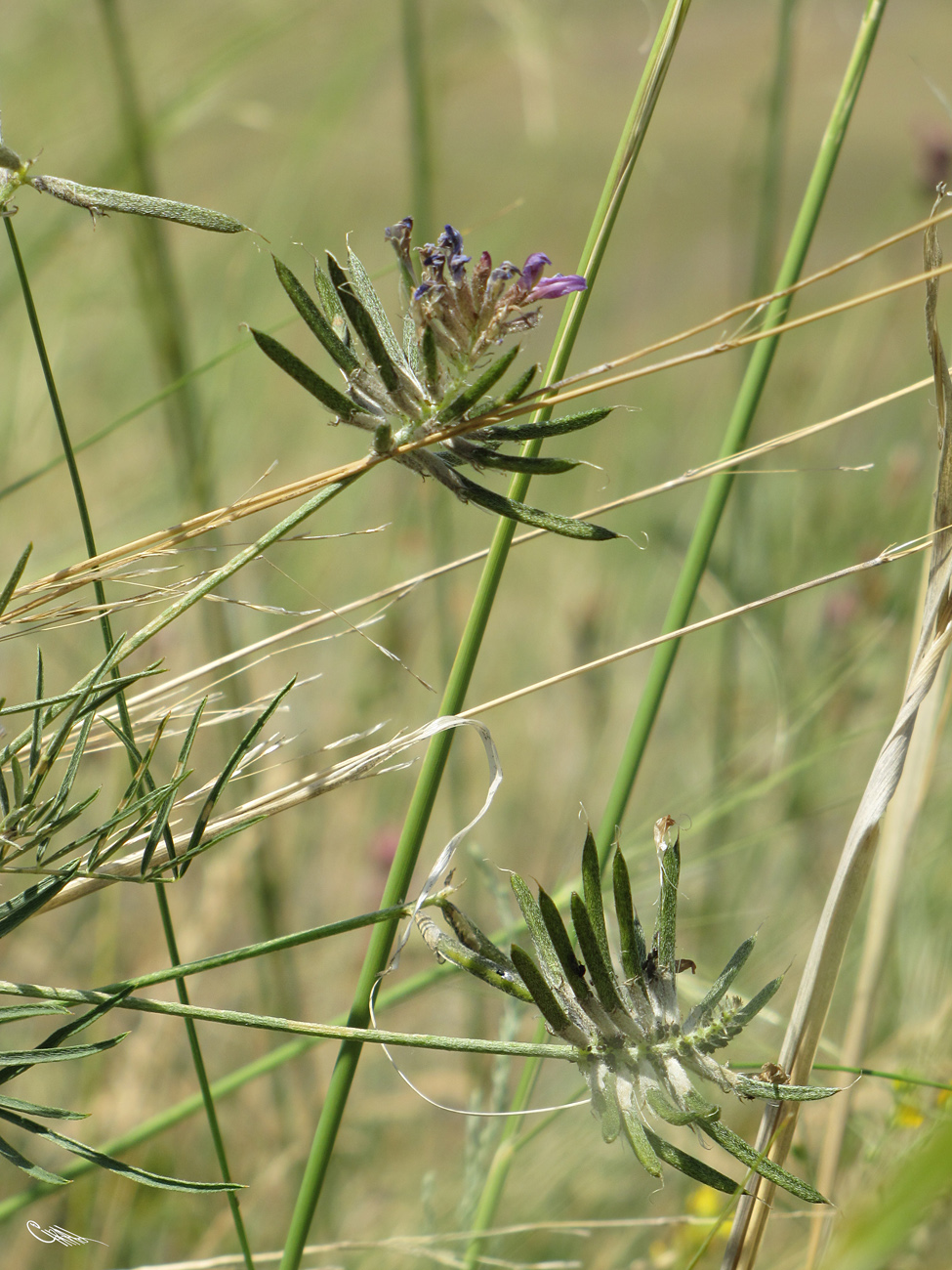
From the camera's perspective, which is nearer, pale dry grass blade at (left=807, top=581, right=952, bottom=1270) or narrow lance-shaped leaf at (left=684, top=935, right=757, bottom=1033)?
narrow lance-shaped leaf at (left=684, top=935, right=757, bottom=1033)

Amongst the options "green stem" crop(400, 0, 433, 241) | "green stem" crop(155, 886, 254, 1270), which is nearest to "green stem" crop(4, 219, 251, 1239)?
"green stem" crop(155, 886, 254, 1270)

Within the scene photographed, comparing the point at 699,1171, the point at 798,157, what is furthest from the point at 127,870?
the point at 798,157

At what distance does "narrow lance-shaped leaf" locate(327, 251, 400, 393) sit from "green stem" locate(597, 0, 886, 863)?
0.20 metres

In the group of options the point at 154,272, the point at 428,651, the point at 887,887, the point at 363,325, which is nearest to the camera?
the point at 363,325

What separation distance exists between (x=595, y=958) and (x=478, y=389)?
0.17 meters

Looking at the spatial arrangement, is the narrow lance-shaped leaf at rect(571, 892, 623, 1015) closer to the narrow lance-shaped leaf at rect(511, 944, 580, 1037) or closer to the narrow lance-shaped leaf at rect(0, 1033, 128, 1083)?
the narrow lance-shaped leaf at rect(511, 944, 580, 1037)

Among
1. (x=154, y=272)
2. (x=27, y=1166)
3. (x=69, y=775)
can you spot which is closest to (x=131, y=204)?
(x=69, y=775)

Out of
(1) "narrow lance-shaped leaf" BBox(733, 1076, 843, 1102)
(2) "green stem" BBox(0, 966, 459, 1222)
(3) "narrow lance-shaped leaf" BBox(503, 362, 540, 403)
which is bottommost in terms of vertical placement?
(1) "narrow lance-shaped leaf" BBox(733, 1076, 843, 1102)

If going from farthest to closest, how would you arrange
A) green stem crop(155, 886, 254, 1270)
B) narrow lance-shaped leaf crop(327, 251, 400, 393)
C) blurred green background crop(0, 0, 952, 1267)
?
blurred green background crop(0, 0, 952, 1267)
green stem crop(155, 886, 254, 1270)
narrow lance-shaped leaf crop(327, 251, 400, 393)

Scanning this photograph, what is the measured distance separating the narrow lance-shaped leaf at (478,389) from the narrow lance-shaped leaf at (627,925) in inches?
5.5

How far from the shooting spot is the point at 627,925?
302mm

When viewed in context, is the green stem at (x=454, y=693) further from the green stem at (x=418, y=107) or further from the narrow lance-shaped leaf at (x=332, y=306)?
the green stem at (x=418, y=107)

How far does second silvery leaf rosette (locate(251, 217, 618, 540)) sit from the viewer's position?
0.30m

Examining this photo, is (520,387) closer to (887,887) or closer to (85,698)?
(85,698)
